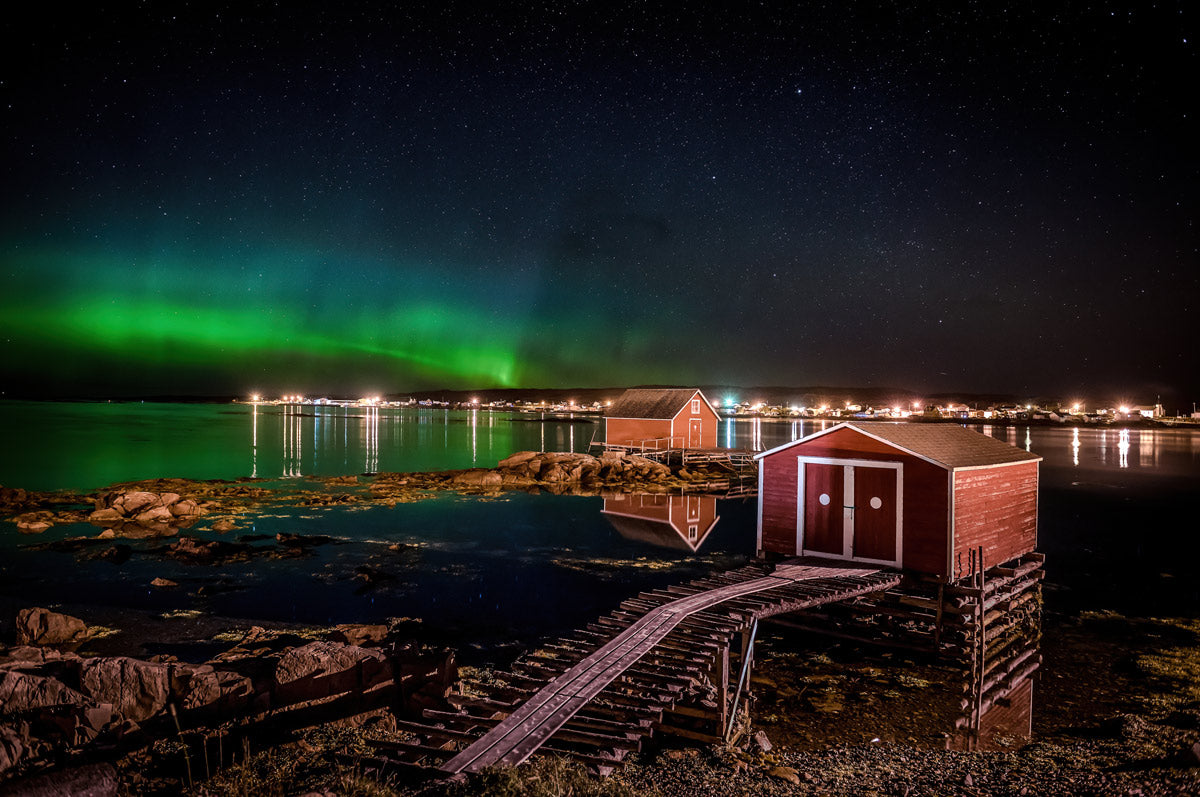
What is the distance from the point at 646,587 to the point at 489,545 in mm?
8075

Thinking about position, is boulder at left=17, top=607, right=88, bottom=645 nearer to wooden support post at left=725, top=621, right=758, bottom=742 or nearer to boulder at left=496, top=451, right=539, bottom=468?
wooden support post at left=725, top=621, right=758, bottom=742

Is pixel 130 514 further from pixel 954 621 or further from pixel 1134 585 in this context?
pixel 1134 585

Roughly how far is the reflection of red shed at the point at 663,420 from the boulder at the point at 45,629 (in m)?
39.8

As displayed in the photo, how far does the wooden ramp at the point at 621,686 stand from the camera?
8.34 metres

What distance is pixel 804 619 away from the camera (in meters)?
16.7

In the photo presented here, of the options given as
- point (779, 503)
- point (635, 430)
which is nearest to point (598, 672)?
point (779, 503)

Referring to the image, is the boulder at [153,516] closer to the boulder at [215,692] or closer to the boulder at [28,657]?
the boulder at [28,657]

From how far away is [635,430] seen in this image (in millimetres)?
52875

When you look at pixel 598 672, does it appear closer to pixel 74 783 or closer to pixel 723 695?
pixel 723 695

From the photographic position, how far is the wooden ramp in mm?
8344

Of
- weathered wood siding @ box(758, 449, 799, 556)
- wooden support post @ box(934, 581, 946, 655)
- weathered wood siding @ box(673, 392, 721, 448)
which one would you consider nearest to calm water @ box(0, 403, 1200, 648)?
weathered wood siding @ box(758, 449, 799, 556)

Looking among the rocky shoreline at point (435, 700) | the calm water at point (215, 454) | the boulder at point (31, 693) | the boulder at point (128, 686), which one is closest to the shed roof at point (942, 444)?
the rocky shoreline at point (435, 700)

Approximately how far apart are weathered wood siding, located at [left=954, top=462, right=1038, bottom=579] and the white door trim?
1.20 metres

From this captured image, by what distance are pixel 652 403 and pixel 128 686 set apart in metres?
44.5
